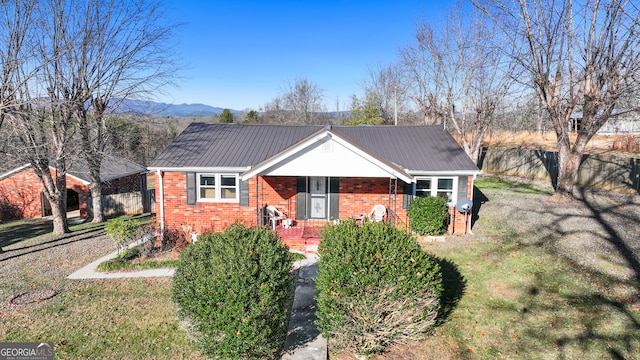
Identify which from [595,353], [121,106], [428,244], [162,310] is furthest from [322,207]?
[121,106]

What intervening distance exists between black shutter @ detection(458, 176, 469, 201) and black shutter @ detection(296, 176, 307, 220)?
18.3ft

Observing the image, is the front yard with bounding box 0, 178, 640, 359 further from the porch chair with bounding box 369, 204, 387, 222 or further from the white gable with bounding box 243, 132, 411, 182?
the white gable with bounding box 243, 132, 411, 182

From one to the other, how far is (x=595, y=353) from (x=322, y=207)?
8759 mm

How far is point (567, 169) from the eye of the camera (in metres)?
15.9

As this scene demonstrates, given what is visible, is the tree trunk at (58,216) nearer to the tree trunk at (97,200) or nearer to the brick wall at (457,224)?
the tree trunk at (97,200)

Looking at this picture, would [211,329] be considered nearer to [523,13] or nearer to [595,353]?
[595,353]

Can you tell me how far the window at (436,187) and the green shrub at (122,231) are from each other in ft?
32.0

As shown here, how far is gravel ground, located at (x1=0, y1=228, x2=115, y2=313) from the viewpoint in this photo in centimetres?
912

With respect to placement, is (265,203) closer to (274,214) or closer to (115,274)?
(274,214)

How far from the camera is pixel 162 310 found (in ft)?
25.1

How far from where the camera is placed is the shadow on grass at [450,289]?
24.6ft

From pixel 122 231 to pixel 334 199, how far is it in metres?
7.08

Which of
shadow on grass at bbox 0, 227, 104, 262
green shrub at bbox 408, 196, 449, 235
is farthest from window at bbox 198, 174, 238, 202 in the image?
green shrub at bbox 408, 196, 449, 235

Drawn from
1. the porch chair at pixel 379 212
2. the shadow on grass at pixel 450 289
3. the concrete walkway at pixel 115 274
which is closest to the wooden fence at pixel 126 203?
the concrete walkway at pixel 115 274
